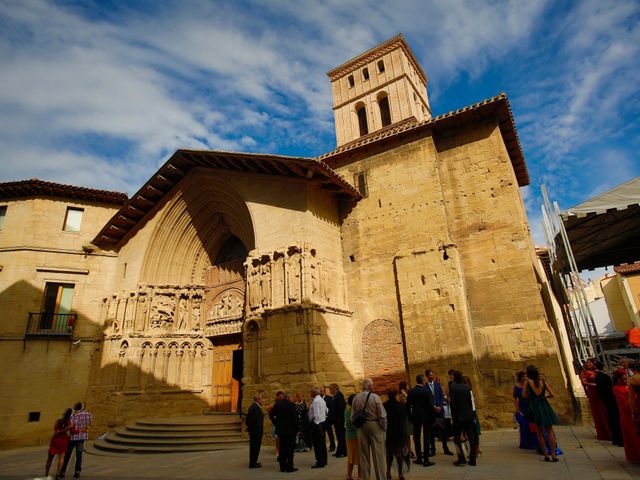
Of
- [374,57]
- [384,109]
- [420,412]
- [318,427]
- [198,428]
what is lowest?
[198,428]

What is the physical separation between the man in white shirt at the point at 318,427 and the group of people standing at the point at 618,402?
4.32m

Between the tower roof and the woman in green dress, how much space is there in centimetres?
1838

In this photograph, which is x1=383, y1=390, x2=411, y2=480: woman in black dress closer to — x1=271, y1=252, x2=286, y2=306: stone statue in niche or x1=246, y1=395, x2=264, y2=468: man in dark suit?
x1=246, y1=395, x2=264, y2=468: man in dark suit

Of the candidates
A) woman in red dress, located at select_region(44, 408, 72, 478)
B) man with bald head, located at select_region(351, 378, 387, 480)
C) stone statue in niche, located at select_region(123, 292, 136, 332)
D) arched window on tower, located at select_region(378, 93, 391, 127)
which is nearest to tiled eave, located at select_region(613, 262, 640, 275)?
arched window on tower, located at select_region(378, 93, 391, 127)

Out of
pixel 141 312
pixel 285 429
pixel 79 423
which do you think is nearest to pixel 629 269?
pixel 285 429

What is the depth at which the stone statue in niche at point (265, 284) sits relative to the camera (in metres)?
11.5

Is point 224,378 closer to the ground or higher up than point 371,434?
higher up

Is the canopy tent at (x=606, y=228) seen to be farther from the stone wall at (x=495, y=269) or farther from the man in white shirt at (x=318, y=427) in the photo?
the man in white shirt at (x=318, y=427)

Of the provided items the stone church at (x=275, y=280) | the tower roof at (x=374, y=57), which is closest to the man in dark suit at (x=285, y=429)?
the stone church at (x=275, y=280)

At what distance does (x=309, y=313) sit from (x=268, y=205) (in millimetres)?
3909

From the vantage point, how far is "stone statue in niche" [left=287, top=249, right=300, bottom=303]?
10836mm

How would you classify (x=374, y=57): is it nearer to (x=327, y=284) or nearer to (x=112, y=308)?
(x=327, y=284)

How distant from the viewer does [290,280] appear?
36.3ft

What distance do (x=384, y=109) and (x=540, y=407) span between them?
17011 millimetres
